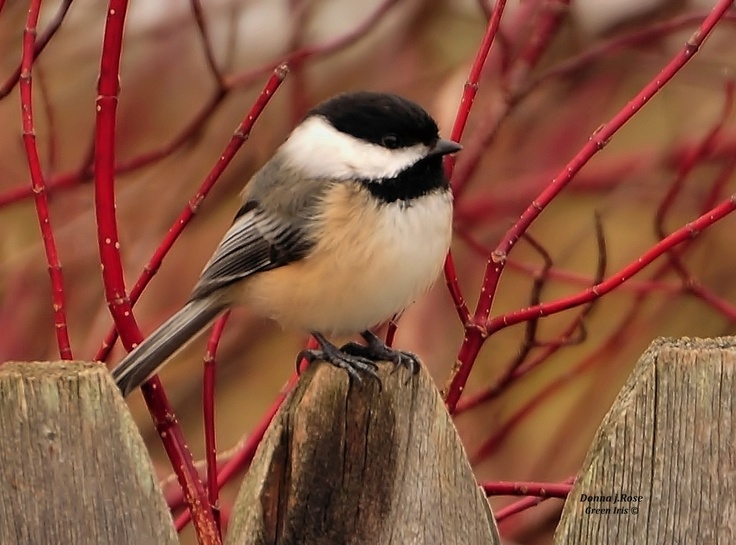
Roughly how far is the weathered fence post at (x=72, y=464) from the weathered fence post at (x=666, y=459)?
465 millimetres

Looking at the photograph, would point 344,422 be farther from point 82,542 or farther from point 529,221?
point 529,221

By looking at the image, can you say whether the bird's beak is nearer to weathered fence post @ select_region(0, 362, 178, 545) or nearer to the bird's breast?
the bird's breast

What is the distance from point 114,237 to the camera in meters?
1.41

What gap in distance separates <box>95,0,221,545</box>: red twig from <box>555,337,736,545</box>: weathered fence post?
0.54m

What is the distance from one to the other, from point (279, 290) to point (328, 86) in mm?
1291

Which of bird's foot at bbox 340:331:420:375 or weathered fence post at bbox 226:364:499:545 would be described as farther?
bird's foot at bbox 340:331:420:375

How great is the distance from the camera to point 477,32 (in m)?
3.41

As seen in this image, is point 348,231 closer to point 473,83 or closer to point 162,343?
point 162,343

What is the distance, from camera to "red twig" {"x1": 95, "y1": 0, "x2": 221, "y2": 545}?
4.47 ft

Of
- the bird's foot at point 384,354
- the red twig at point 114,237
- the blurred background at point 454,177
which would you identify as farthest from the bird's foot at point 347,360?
the blurred background at point 454,177

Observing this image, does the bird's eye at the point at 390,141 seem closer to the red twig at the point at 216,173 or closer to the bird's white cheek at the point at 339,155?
the bird's white cheek at the point at 339,155

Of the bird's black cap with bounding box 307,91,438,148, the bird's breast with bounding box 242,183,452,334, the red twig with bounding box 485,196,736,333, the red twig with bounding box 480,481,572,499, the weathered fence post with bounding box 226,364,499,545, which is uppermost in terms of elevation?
the bird's black cap with bounding box 307,91,438,148

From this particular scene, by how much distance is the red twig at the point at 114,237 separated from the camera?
4.47 ft

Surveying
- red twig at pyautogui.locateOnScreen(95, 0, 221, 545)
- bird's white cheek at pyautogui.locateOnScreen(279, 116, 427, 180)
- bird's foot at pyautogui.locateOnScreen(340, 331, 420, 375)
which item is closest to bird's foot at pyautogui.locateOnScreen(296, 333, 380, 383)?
bird's foot at pyautogui.locateOnScreen(340, 331, 420, 375)
